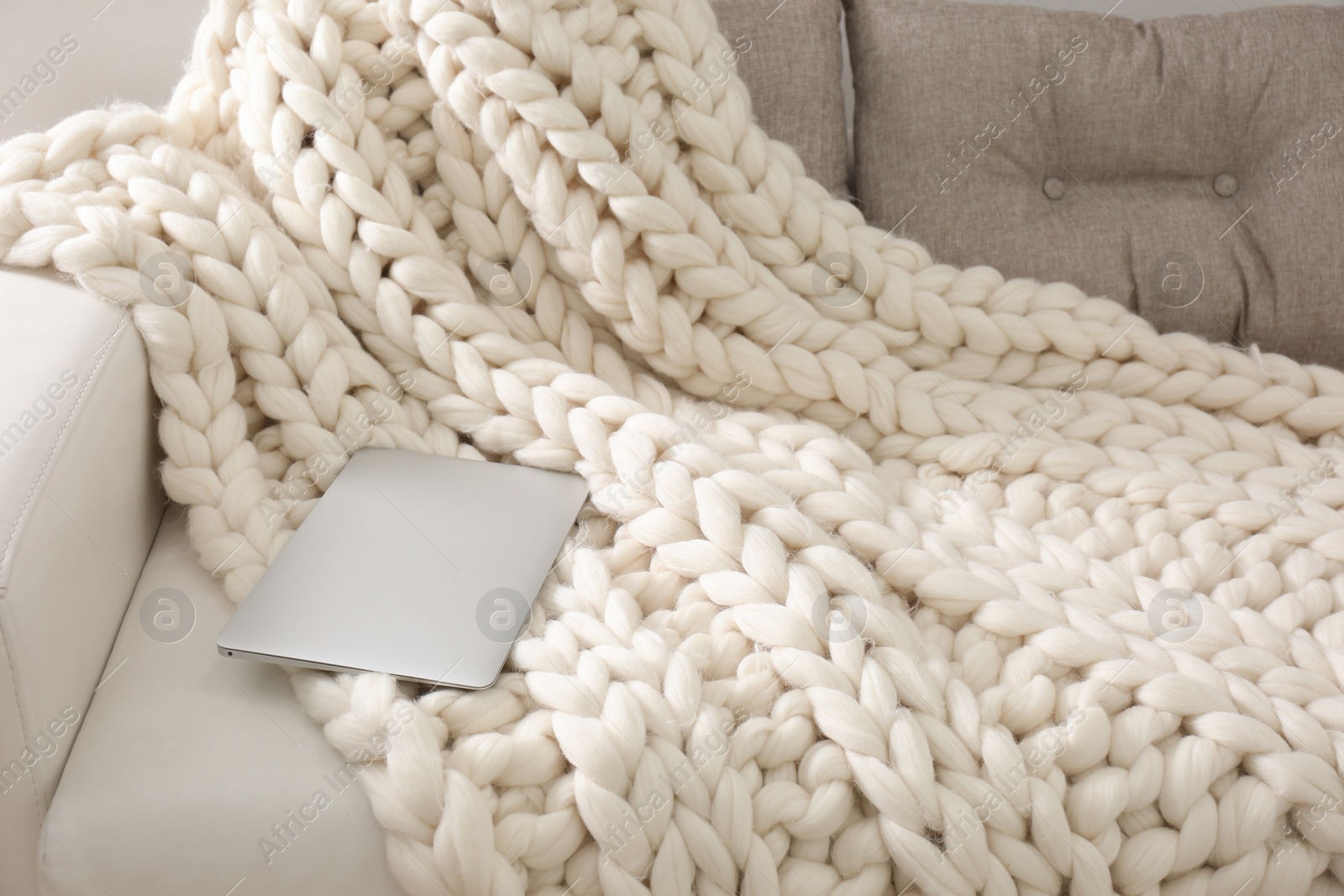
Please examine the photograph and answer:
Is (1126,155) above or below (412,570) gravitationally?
above

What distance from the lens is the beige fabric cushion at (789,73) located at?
118 cm

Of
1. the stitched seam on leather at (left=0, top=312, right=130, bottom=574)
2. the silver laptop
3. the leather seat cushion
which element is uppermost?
the stitched seam on leather at (left=0, top=312, right=130, bottom=574)

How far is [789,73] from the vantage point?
1.18 meters

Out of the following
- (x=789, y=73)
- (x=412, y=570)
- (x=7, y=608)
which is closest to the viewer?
(x=7, y=608)

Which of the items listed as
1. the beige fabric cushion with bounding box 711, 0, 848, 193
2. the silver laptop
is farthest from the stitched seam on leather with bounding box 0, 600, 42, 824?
the beige fabric cushion with bounding box 711, 0, 848, 193

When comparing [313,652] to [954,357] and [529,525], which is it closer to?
[529,525]

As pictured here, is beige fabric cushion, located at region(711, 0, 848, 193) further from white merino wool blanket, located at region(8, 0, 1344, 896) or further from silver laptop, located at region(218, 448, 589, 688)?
silver laptop, located at region(218, 448, 589, 688)

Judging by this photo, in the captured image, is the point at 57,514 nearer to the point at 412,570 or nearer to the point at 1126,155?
the point at 412,570

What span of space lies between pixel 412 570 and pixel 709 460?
25cm

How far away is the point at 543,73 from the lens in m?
0.85

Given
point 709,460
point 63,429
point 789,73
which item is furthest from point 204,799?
point 789,73

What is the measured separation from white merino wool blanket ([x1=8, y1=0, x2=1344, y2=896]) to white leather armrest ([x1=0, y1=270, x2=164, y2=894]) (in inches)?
1.3

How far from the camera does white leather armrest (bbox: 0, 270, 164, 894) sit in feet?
1.94

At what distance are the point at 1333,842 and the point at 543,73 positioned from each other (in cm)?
86
